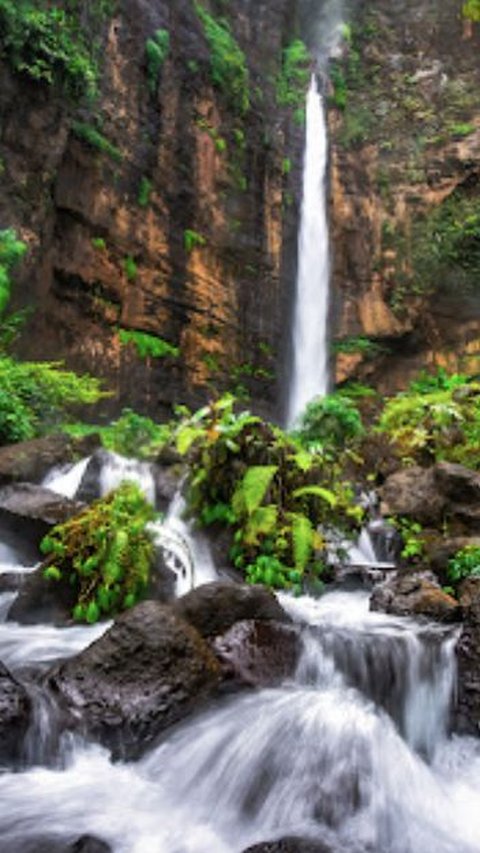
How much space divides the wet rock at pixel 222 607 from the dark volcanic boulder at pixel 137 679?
442mm

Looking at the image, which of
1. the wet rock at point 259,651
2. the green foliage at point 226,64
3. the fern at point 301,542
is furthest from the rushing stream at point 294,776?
the green foliage at point 226,64

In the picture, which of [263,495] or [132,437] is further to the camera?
[132,437]

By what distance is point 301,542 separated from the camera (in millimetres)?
7211

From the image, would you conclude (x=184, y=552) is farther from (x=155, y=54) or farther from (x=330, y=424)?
(x=155, y=54)

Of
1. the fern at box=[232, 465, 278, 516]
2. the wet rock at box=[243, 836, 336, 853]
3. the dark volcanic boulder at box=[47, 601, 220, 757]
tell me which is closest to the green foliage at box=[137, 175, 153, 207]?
the fern at box=[232, 465, 278, 516]

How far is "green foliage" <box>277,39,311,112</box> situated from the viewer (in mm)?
23469

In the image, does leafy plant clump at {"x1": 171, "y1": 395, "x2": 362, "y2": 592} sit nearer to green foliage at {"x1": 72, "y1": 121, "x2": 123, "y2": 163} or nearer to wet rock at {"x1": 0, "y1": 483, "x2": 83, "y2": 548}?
wet rock at {"x1": 0, "y1": 483, "x2": 83, "y2": 548}

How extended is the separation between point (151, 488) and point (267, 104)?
17.4 meters

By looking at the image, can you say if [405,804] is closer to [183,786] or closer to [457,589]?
[183,786]

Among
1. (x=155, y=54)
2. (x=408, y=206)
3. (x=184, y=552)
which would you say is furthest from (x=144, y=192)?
(x=184, y=552)

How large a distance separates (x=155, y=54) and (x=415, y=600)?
16616 mm

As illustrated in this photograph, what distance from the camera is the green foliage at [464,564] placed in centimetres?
686

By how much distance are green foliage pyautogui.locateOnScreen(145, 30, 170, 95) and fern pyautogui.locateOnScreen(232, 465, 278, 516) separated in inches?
561

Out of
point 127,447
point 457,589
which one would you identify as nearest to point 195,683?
point 457,589
